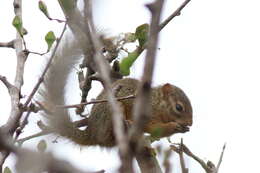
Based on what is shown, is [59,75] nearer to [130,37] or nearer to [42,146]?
[42,146]

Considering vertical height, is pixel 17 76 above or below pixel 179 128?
above

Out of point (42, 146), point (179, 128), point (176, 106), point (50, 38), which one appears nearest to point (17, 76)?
point (50, 38)

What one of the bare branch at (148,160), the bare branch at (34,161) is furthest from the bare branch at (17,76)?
the bare branch at (34,161)

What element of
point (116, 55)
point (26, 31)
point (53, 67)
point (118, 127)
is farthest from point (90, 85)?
point (118, 127)

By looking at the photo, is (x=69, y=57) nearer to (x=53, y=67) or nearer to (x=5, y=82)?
(x=53, y=67)

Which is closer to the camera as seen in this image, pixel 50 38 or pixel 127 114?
pixel 50 38

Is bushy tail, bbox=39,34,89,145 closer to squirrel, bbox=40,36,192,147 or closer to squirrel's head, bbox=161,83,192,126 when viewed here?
squirrel, bbox=40,36,192,147

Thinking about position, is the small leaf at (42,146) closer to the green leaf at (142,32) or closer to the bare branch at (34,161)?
the green leaf at (142,32)

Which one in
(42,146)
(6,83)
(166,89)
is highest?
(6,83)

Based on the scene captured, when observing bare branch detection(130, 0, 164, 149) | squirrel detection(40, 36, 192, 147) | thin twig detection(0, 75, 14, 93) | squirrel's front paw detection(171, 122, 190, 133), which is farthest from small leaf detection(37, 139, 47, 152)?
squirrel's front paw detection(171, 122, 190, 133)
